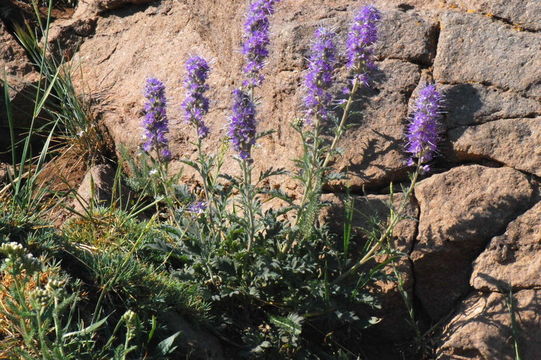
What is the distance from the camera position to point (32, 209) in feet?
13.9

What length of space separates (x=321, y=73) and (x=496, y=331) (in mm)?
1848

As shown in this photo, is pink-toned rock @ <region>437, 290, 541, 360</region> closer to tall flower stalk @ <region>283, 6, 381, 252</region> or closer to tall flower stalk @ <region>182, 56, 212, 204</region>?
tall flower stalk @ <region>283, 6, 381, 252</region>

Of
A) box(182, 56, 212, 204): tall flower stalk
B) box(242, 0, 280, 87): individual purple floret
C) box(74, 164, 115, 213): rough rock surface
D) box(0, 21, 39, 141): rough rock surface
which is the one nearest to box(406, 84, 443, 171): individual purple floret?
box(242, 0, 280, 87): individual purple floret

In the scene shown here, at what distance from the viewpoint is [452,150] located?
4.48 meters

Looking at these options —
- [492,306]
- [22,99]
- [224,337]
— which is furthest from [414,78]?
[22,99]

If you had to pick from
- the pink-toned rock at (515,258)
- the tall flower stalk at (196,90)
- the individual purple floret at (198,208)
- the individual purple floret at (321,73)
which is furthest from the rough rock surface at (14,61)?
the pink-toned rock at (515,258)

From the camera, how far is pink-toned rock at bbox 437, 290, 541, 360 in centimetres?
425

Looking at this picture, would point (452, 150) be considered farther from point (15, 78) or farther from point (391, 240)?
point (15, 78)

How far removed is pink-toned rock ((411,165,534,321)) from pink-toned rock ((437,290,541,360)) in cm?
17

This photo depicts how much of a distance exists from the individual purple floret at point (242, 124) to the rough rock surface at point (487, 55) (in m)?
1.48

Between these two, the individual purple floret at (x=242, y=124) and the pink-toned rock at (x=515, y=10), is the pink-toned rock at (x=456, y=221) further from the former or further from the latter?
the individual purple floret at (x=242, y=124)

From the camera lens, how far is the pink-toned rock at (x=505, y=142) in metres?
4.38

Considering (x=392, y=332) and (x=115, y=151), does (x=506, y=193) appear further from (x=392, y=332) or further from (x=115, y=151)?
(x=115, y=151)

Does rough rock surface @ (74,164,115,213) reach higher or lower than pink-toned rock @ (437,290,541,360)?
higher
